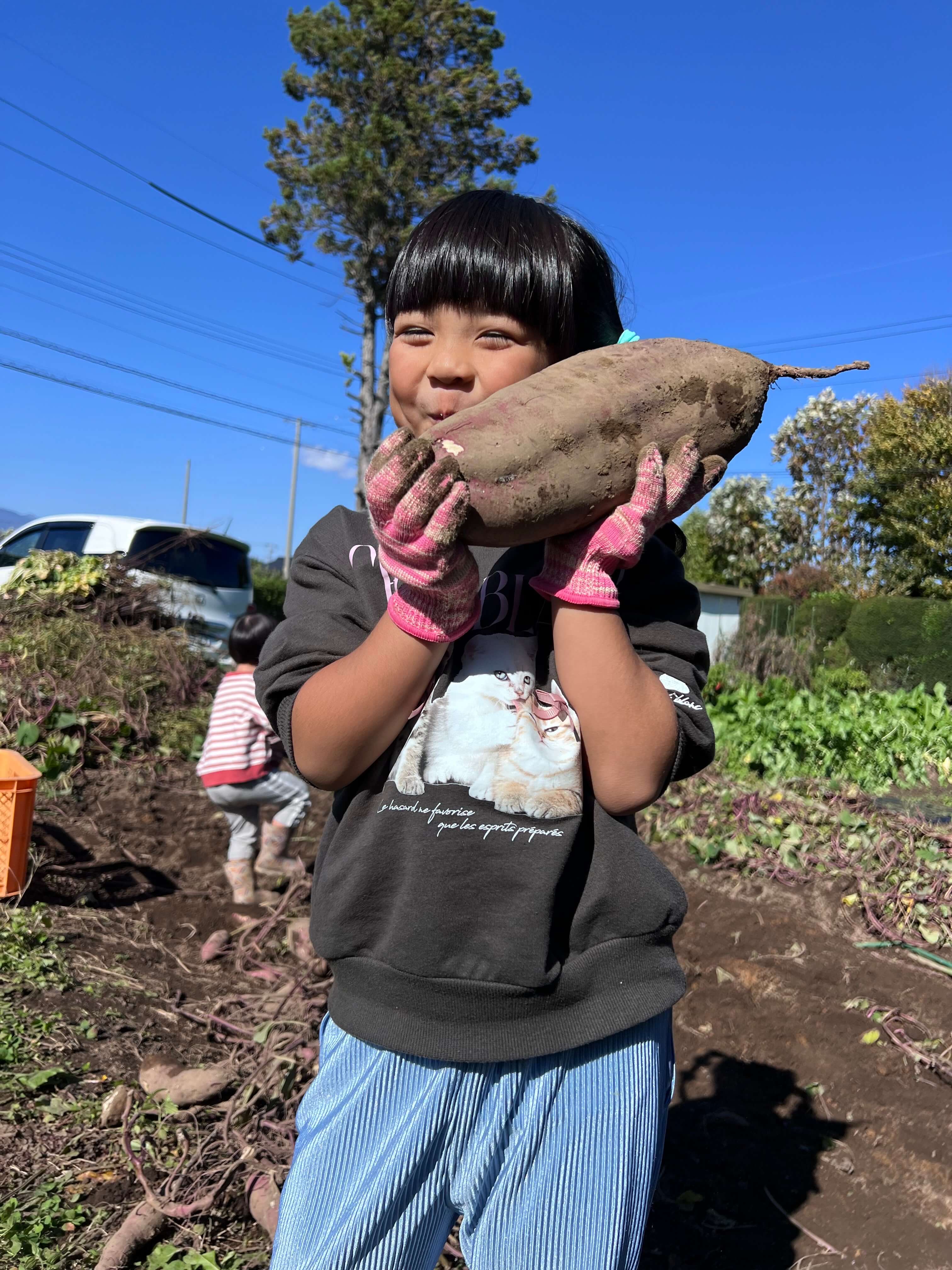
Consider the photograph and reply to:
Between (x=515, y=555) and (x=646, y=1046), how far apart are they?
0.60 m

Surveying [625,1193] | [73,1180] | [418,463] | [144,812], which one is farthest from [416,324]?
[144,812]

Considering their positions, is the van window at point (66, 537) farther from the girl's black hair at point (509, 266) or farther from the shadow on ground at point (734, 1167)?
the girl's black hair at point (509, 266)

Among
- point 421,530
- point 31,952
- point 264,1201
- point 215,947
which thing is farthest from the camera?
point 215,947

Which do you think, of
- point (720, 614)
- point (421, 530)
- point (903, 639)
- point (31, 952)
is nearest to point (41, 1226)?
point (31, 952)

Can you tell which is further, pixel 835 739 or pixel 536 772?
pixel 835 739

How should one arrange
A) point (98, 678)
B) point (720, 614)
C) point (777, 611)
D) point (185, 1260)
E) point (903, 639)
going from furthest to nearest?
point (720, 614) < point (777, 611) < point (903, 639) < point (98, 678) < point (185, 1260)

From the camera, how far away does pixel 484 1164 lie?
0.99m

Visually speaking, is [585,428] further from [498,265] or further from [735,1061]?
[735,1061]

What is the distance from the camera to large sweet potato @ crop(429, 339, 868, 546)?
0.96m

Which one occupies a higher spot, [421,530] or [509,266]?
[509,266]

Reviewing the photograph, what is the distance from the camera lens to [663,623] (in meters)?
1.10

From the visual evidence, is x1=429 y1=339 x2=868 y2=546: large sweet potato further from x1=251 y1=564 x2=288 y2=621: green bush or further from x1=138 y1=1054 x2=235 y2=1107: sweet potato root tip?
x1=251 y1=564 x2=288 y2=621: green bush

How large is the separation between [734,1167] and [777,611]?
48.9ft

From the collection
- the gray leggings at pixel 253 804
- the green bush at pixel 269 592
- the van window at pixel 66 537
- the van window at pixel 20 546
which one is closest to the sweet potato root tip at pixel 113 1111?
the gray leggings at pixel 253 804
